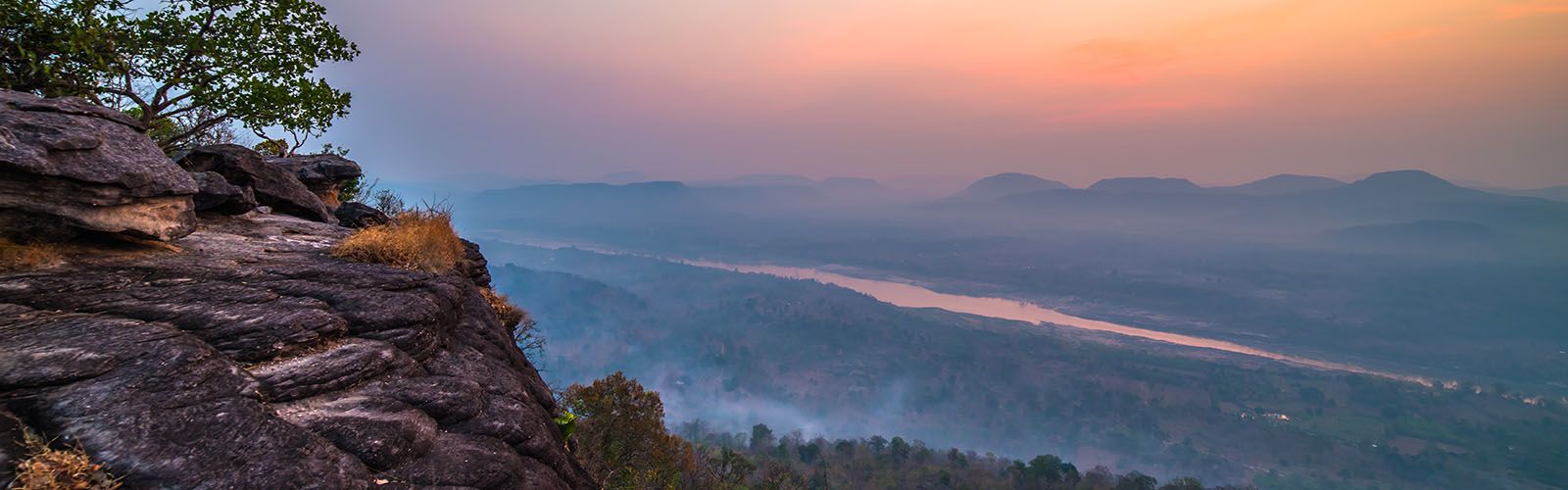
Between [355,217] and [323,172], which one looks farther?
[323,172]

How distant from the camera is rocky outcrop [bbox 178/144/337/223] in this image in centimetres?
1247

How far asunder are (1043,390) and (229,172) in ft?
686

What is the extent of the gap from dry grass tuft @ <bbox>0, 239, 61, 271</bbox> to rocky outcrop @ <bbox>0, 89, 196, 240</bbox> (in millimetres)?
202

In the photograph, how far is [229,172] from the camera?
1285 cm

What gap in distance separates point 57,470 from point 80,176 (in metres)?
5.19

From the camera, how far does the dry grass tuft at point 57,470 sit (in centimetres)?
449

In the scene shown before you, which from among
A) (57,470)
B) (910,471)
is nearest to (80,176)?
(57,470)

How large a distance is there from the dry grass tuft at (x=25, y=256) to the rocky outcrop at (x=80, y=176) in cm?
20

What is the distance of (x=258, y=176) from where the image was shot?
1378 cm

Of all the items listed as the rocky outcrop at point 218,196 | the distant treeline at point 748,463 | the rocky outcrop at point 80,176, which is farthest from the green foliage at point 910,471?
the rocky outcrop at point 80,176

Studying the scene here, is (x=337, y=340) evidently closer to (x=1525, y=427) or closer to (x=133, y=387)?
(x=133, y=387)

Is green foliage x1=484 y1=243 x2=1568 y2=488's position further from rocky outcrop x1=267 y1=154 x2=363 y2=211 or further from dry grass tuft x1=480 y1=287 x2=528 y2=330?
dry grass tuft x1=480 y1=287 x2=528 y2=330

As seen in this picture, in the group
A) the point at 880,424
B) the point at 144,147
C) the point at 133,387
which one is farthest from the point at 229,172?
the point at 880,424

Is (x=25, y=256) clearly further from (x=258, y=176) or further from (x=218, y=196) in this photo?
(x=258, y=176)
